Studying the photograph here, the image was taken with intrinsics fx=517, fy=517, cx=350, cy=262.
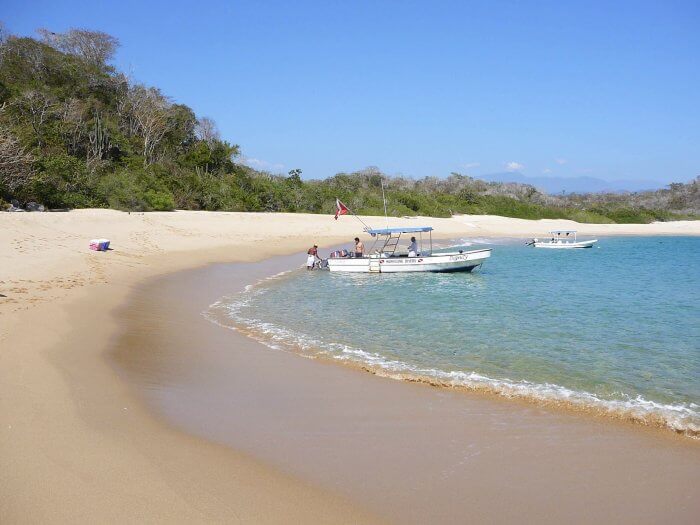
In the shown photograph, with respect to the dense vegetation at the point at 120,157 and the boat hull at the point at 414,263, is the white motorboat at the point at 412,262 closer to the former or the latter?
the boat hull at the point at 414,263

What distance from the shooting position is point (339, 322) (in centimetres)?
1318

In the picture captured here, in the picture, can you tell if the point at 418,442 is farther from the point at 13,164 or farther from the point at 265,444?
the point at 13,164

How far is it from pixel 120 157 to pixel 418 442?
40.6 meters

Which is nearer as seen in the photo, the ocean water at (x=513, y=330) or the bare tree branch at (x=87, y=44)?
the ocean water at (x=513, y=330)

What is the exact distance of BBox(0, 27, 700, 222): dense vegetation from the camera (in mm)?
30250

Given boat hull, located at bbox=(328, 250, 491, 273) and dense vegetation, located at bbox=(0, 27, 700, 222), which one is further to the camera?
dense vegetation, located at bbox=(0, 27, 700, 222)

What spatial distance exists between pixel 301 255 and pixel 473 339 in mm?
18180

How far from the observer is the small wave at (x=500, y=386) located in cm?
718

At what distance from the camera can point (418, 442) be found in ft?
19.9

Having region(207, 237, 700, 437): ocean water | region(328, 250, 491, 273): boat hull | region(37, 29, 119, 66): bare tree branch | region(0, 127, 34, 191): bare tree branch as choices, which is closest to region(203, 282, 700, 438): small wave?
region(207, 237, 700, 437): ocean water

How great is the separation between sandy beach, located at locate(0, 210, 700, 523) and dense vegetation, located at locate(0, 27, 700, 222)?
855 inches

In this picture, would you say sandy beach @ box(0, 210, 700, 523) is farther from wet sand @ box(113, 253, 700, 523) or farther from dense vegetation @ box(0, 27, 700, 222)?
dense vegetation @ box(0, 27, 700, 222)

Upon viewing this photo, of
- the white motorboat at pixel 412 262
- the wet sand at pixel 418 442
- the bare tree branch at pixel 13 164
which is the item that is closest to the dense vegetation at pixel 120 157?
the bare tree branch at pixel 13 164

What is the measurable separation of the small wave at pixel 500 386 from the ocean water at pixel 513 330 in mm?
24
